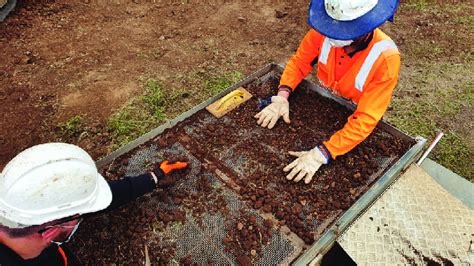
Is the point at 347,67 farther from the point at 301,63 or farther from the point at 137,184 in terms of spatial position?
the point at 137,184

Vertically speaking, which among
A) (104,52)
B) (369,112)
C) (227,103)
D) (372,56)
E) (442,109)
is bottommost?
(104,52)

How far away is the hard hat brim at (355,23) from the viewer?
91.0 inches

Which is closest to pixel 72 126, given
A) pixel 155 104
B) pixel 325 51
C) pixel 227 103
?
pixel 155 104

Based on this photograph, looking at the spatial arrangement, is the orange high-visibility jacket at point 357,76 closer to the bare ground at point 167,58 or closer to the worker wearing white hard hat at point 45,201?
the worker wearing white hard hat at point 45,201

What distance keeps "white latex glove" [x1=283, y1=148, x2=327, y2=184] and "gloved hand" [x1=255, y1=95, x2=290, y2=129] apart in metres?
0.41

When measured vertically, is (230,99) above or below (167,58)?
above

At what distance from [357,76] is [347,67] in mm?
135

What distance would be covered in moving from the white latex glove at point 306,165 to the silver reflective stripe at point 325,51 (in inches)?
34.2

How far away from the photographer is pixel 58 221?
199 cm

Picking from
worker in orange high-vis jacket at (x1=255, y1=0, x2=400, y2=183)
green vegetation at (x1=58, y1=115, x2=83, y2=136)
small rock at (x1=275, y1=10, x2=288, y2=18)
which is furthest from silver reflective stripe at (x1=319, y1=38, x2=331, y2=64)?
small rock at (x1=275, y1=10, x2=288, y2=18)

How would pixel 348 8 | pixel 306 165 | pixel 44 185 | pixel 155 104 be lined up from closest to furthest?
pixel 44 185, pixel 348 8, pixel 306 165, pixel 155 104

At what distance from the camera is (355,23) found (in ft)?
7.65

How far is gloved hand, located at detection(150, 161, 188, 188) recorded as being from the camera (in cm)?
244

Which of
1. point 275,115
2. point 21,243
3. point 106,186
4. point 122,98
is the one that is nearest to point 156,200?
point 106,186
